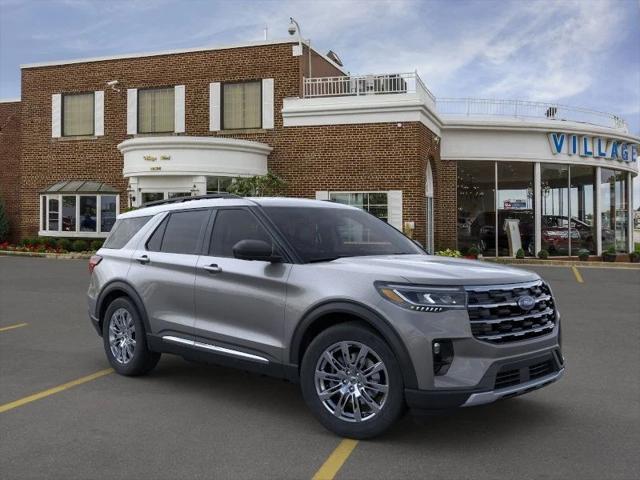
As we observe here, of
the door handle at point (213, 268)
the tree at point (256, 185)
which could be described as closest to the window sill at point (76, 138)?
the tree at point (256, 185)

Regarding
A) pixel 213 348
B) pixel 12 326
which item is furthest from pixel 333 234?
pixel 12 326

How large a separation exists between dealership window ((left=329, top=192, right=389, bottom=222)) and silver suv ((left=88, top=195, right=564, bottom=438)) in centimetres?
1519

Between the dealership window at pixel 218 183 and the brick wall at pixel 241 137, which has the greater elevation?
the brick wall at pixel 241 137

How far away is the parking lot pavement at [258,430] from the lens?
4.07m

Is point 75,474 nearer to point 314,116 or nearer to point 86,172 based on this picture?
point 314,116

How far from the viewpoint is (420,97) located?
68.4ft

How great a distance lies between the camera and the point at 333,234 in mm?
5520

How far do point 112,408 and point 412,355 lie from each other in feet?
8.83

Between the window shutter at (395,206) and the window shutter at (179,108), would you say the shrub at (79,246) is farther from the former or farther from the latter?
the window shutter at (395,206)

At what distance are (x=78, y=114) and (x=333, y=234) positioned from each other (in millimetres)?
23508

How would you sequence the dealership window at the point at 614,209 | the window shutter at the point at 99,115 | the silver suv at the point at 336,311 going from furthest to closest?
1. the dealership window at the point at 614,209
2. the window shutter at the point at 99,115
3. the silver suv at the point at 336,311

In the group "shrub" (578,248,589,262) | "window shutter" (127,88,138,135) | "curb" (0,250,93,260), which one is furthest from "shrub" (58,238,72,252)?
"shrub" (578,248,589,262)

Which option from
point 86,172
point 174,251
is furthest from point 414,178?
point 174,251

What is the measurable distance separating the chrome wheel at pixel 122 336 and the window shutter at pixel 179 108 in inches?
740
